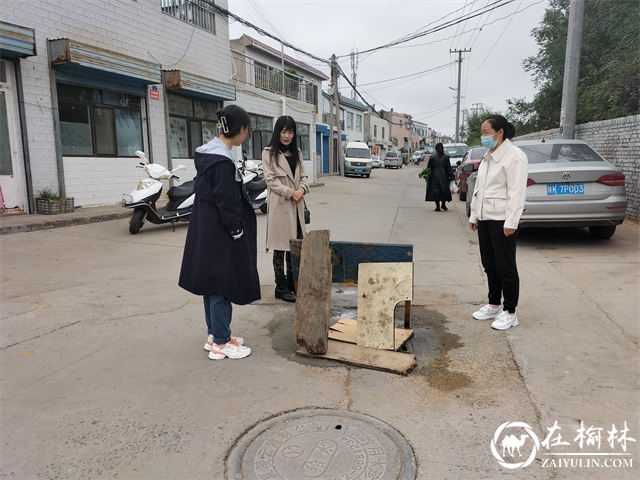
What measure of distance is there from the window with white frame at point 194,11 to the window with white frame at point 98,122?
3.03 m

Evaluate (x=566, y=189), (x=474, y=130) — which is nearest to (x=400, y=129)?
(x=474, y=130)

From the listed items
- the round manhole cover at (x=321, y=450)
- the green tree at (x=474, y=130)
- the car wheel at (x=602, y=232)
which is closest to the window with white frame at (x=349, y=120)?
the green tree at (x=474, y=130)

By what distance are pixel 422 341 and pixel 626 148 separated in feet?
24.9

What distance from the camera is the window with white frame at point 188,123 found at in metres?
13.6

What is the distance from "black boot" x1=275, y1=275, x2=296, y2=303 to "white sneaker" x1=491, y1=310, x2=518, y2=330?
191 cm

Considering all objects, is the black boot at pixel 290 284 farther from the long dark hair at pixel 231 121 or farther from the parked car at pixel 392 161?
the parked car at pixel 392 161

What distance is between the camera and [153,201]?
8.70 metres

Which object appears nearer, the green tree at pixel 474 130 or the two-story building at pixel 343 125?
the two-story building at pixel 343 125

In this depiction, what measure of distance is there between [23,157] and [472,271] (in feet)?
29.2

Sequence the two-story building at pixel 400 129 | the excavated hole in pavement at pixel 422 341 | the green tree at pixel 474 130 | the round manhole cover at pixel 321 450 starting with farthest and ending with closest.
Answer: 1. the two-story building at pixel 400 129
2. the green tree at pixel 474 130
3. the excavated hole in pavement at pixel 422 341
4. the round manhole cover at pixel 321 450

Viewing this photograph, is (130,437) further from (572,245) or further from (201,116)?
(201,116)

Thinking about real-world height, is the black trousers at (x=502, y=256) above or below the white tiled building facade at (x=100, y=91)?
below

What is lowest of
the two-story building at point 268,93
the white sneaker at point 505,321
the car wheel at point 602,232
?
Result: the white sneaker at point 505,321

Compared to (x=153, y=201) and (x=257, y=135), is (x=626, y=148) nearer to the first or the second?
(x=153, y=201)
